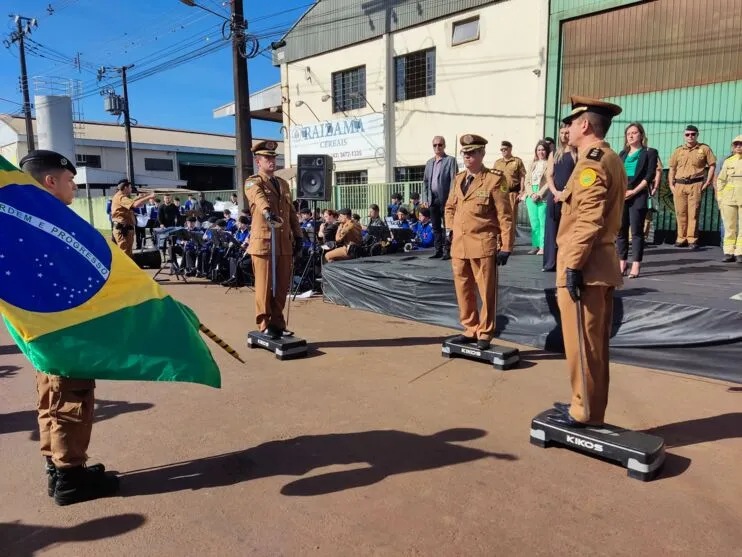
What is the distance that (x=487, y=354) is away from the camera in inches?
186

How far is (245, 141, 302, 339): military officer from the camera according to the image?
523 centimetres

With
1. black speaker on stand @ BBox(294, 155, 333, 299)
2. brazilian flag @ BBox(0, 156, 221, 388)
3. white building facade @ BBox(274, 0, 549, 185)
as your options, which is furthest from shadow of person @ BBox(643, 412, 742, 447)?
white building facade @ BBox(274, 0, 549, 185)

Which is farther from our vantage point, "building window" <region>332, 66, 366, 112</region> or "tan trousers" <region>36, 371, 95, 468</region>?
"building window" <region>332, 66, 366, 112</region>

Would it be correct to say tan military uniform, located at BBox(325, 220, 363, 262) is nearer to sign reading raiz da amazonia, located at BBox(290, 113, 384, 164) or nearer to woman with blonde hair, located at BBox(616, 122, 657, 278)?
woman with blonde hair, located at BBox(616, 122, 657, 278)

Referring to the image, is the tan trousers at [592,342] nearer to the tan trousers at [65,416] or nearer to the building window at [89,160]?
the tan trousers at [65,416]

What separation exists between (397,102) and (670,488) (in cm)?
1466

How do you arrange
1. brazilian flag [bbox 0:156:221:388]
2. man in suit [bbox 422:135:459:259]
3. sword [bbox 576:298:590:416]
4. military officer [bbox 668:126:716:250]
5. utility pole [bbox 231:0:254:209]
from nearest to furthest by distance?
brazilian flag [bbox 0:156:221:388] → sword [bbox 576:298:590:416] → man in suit [bbox 422:135:459:259] → military officer [bbox 668:126:716:250] → utility pole [bbox 231:0:254:209]

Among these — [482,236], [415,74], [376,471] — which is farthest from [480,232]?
[415,74]

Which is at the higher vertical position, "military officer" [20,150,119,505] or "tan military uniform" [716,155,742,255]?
"tan military uniform" [716,155,742,255]

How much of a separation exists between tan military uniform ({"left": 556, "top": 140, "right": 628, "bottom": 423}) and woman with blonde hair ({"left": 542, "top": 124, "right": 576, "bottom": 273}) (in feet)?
7.21

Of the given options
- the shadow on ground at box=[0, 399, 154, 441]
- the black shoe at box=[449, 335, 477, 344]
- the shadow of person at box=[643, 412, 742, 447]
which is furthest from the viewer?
the black shoe at box=[449, 335, 477, 344]

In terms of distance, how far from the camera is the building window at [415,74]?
1498 cm

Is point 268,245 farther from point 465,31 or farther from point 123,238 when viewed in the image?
point 465,31

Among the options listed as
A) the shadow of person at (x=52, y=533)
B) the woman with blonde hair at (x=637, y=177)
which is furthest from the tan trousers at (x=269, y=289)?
the woman with blonde hair at (x=637, y=177)
